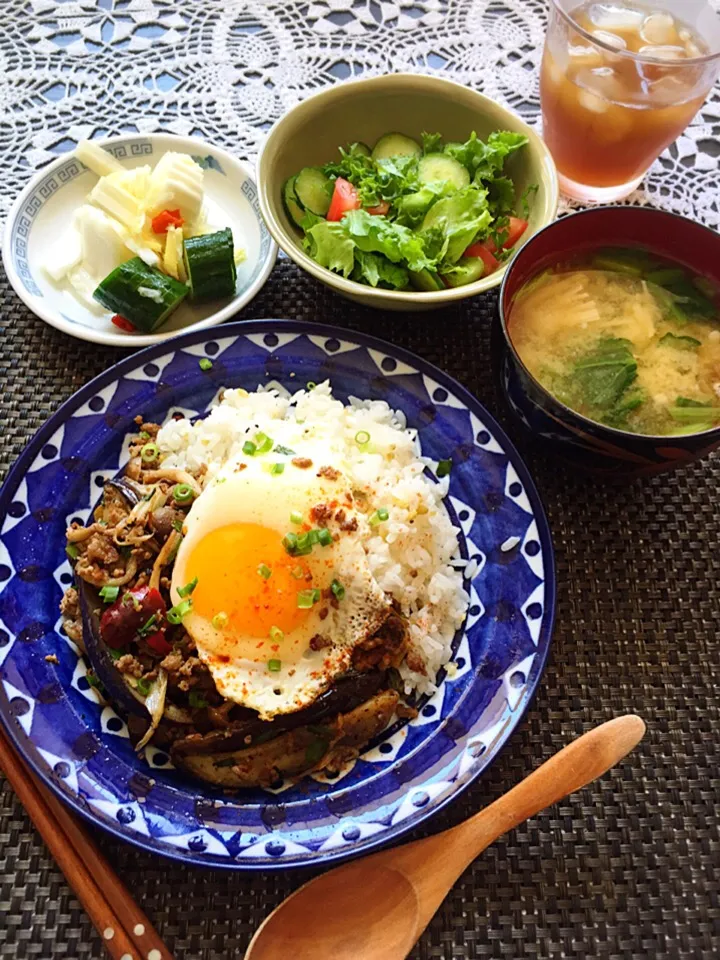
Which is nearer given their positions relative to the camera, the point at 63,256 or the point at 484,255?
the point at 484,255

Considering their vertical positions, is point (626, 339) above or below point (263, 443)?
above

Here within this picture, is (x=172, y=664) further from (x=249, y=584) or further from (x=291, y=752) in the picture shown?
(x=291, y=752)

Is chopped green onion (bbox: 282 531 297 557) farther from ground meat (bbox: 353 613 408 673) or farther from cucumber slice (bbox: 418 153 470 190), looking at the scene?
cucumber slice (bbox: 418 153 470 190)

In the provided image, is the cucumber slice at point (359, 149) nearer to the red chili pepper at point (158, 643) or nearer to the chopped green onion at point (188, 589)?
the chopped green onion at point (188, 589)

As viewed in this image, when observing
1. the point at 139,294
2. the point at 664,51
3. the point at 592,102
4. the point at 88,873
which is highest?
the point at 664,51

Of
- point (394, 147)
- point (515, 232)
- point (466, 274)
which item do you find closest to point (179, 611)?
point (466, 274)

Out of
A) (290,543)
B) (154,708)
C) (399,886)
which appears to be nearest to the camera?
(399,886)

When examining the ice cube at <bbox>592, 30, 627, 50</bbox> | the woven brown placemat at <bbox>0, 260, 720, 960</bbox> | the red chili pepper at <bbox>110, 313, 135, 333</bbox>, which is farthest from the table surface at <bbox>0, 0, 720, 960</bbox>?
the ice cube at <bbox>592, 30, 627, 50</bbox>

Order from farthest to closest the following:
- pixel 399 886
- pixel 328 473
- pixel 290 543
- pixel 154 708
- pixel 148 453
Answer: pixel 148 453, pixel 328 473, pixel 290 543, pixel 154 708, pixel 399 886

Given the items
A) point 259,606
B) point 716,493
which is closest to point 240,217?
point 259,606
